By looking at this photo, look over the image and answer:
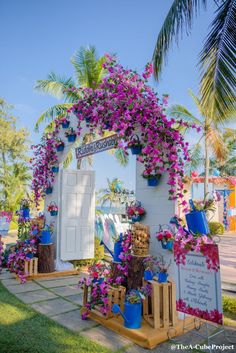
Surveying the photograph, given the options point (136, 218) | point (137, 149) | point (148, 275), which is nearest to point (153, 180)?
point (137, 149)

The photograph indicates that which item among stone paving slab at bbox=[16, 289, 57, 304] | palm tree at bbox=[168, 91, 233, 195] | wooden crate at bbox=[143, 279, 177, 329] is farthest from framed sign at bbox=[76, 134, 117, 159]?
palm tree at bbox=[168, 91, 233, 195]

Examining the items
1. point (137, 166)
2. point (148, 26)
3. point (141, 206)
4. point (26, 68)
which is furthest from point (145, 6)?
point (26, 68)

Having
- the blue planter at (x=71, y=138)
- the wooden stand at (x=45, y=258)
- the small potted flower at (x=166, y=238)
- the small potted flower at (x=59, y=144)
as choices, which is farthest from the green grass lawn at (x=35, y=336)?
the small potted flower at (x=59, y=144)

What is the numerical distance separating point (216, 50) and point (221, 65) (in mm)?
266

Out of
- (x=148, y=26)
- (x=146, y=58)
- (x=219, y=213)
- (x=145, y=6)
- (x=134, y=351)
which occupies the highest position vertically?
(x=145, y=6)

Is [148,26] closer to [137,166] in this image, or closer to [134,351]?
[137,166]

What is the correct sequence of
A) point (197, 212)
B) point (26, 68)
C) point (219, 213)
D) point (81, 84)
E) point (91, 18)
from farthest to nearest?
point (219, 213) → point (81, 84) → point (26, 68) → point (91, 18) → point (197, 212)

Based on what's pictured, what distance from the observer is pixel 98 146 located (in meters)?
5.61

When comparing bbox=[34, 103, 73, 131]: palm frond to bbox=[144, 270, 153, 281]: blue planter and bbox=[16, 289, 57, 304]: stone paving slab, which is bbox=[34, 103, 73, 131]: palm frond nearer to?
bbox=[16, 289, 57, 304]: stone paving slab

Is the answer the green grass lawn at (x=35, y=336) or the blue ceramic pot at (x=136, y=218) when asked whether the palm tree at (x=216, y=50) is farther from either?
the green grass lawn at (x=35, y=336)

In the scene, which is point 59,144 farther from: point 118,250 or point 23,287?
point 118,250

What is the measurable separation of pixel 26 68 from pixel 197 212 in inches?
327

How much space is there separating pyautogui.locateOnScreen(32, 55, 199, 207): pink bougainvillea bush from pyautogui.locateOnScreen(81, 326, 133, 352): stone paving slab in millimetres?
1663

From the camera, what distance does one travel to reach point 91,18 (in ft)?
21.0
